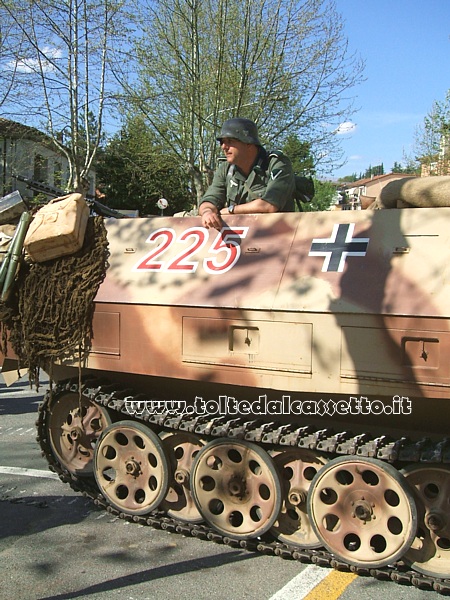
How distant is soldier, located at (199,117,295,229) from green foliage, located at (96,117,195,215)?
44.6 ft

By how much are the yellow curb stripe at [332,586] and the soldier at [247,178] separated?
2557 mm

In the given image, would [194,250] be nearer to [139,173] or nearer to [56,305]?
[56,305]

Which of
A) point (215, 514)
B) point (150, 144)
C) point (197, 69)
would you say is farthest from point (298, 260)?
point (150, 144)

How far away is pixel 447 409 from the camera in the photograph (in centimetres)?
432

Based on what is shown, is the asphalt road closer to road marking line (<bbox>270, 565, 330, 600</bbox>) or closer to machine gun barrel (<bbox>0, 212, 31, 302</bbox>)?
road marking line (<bbox>270, 565, 330, 600</bbox>)

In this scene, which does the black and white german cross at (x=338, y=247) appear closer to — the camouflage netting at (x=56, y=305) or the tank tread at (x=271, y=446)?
the tank tread at (x=271, y=446)

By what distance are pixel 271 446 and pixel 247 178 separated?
7.40ft

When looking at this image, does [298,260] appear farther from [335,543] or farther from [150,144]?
[150,144]

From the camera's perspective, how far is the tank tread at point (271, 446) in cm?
Answer: 413

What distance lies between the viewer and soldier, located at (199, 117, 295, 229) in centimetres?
528

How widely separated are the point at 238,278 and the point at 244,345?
48cm

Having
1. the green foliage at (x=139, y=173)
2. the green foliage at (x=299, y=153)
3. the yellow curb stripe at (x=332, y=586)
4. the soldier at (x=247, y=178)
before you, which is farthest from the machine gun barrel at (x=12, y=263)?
the green foliage at (x=299, y=153)

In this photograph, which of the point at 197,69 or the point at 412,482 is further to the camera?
the point at 197,69

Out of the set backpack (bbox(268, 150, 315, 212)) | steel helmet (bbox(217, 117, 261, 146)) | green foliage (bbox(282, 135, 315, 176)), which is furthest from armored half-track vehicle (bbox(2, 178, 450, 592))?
green foliage (bbox(282, 135, 315, 176))
